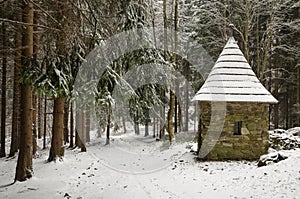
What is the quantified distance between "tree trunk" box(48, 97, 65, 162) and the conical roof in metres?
5.23

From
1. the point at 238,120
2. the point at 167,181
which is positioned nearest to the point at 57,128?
the point at 167,181

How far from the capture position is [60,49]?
8.42 m

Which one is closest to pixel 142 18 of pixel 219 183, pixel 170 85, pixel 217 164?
pixel 219 183

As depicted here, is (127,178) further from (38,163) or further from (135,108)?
(38,163)

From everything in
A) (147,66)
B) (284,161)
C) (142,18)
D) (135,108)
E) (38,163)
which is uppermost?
(142,18)

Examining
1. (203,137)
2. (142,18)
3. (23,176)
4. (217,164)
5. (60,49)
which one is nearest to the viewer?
(142,18)

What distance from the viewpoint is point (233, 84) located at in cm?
1159

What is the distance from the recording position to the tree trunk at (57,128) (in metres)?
12.0

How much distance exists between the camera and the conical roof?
11.2 metres

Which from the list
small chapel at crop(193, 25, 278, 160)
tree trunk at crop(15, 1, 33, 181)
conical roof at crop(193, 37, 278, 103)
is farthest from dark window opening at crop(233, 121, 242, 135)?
tree trunk at crop(15, 1, 33, 181)

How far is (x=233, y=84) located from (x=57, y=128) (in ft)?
22.9

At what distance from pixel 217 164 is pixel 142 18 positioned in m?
5.67

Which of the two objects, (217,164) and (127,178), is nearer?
(127,178)

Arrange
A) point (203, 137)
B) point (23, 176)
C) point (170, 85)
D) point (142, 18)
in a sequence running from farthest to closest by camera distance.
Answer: point (170, 85) → point (203, 137) → point (23, 176) → point (142, 18)
